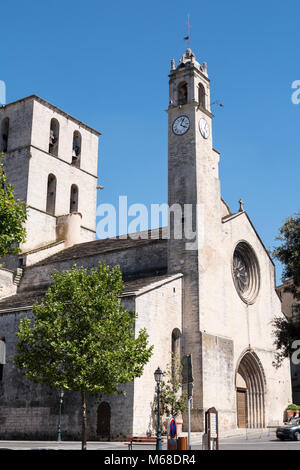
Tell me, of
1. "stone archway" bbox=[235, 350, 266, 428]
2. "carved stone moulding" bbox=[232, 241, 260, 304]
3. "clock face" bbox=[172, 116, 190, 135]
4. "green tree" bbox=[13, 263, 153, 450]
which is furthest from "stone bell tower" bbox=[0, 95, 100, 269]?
"green tree" bbox=[13, 263, 153, 450]

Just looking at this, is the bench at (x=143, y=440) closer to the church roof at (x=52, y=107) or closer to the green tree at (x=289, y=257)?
the green tree at (x=289, y=257)

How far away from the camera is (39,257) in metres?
41.7

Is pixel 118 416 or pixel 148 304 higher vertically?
pixel 148 304

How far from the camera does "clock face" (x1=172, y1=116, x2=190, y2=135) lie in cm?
3541

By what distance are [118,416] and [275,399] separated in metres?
14.8

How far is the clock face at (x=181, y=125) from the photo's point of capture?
1394 inches

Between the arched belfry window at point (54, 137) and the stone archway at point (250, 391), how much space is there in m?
23.0

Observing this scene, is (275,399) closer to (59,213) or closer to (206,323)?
(206,323)

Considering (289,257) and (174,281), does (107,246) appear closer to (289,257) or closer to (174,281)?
(174,281)

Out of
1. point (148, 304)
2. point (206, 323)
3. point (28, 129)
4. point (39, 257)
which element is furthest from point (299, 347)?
point (28, 129)

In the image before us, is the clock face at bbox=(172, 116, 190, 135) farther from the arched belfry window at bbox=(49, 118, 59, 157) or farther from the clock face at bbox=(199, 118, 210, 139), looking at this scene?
the arched belfry window at bbox=(49, 118, 59, 157)

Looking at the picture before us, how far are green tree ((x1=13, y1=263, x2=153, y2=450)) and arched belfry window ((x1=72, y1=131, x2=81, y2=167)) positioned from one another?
25.7 meters

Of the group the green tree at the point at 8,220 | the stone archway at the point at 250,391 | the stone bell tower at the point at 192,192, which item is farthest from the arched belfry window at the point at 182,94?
the green tree at the point at 8,220

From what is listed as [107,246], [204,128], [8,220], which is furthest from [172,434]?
[107,246]
